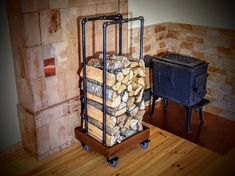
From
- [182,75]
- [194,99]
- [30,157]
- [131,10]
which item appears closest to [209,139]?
[194,99]

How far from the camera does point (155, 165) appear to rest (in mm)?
2615

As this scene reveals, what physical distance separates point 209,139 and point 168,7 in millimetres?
1644

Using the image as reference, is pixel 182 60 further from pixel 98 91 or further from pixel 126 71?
pixel 98 91

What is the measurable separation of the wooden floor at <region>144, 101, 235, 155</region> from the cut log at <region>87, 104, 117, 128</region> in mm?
943

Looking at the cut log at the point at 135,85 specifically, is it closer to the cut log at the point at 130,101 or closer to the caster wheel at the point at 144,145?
the cut log at the point at 130,101

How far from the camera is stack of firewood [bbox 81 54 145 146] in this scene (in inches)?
96.2

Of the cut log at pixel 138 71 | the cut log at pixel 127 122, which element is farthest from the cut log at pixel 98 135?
the cut log at pixel 138 71

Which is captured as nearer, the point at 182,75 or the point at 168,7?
the point at 182,75

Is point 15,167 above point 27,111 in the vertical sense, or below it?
below

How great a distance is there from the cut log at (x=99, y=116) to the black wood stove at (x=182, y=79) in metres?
0.92

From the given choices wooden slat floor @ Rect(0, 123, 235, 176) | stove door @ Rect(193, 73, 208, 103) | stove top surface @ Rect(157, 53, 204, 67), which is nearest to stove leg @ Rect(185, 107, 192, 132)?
stove door @ Rect(193, 73, 208, 103)

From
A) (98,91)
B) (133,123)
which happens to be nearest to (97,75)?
(98,91)

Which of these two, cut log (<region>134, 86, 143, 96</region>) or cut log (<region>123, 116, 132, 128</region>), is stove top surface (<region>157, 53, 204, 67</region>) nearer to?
cut log (<region>134, 86, 143, 96</region>)

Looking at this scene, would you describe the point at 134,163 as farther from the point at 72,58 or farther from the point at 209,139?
the point at 72,58
